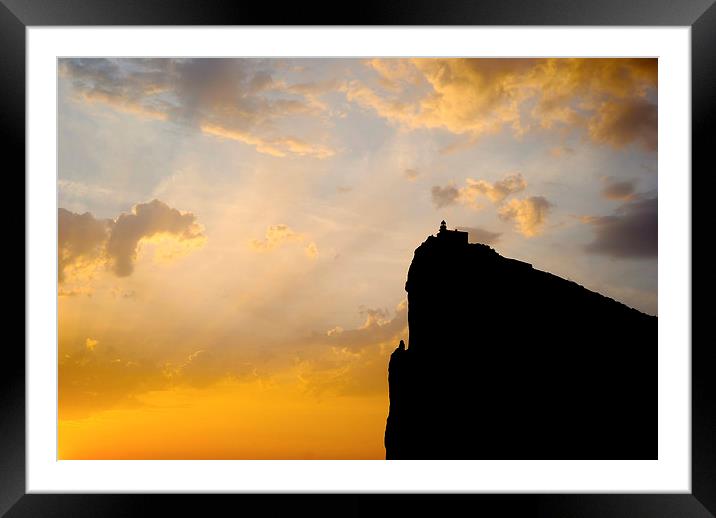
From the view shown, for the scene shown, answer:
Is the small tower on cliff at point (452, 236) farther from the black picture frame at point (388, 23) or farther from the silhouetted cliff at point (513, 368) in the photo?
the black picture frame at point (388, 23)

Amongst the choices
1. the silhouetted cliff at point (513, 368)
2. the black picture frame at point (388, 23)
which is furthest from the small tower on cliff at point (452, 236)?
the black picture frame at point (388, 23)

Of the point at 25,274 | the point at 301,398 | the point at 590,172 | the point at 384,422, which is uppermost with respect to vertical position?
the point at 590,172

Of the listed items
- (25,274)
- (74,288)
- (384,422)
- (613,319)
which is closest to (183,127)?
(74,288)

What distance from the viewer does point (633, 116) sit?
9727 mm

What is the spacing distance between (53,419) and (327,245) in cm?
988

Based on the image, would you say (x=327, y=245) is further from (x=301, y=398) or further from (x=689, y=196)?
(x=689, y=196)

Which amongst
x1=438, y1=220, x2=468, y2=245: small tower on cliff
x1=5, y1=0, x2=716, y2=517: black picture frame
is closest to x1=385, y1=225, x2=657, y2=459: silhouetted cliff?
x1=438, y1=220, x2=468, y2=245: small tower on cliff

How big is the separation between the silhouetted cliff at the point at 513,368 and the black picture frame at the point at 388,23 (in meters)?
13.2

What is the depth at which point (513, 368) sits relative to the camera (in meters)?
17.9

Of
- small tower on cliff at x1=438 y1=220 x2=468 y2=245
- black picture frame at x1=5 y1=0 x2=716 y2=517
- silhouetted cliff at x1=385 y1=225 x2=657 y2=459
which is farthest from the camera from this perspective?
silhouetted cliff at x1=385 y1=225 x2=657 y2=459

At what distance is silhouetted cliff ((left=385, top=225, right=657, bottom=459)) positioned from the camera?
1591 cm

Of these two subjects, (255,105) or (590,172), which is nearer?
(255,105)

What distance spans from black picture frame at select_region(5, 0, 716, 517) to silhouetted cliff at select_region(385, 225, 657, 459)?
13.2 m

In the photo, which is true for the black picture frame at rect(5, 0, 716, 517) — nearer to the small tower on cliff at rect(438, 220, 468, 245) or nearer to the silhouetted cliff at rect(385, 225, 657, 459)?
the small tower on cliff at rect(438, 220, 468, 245)
